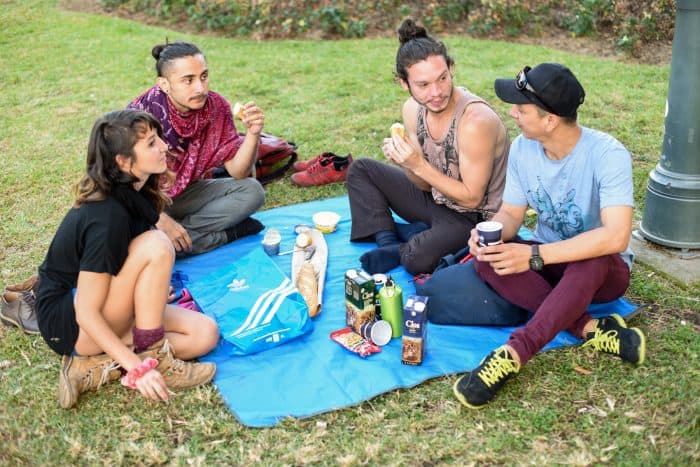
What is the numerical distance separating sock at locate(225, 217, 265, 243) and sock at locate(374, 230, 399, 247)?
916mm

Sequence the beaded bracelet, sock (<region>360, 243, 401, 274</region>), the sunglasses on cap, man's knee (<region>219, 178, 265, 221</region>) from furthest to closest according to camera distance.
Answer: man's knee (<region>219, 178, 265, 221</region>), sock (<region>360, 243, 401, 274</region>), the sunglasses on cap, the beaded bracelet

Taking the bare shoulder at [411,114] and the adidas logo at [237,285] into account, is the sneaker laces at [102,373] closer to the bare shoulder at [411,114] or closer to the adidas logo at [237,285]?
the adidas logo at [237,285]

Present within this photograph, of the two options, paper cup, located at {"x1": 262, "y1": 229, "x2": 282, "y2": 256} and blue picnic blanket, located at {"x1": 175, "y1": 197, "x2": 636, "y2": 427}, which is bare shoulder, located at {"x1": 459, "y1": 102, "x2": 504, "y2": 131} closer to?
blue picnic blanket, located at {"x1": 175, "y1": 197, "x2": 636, "y2": 427}

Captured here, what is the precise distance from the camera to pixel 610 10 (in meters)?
9.91

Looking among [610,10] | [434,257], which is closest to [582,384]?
[434,257]

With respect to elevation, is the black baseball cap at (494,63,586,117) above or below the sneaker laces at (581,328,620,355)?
above

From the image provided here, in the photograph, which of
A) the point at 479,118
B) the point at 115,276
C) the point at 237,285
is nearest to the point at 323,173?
the point at 237,285

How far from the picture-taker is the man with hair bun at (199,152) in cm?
465

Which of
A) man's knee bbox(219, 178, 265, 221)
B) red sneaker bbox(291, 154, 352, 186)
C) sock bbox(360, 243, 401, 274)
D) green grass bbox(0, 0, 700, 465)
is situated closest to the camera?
green grass bbox(0, 0, 700, 465)

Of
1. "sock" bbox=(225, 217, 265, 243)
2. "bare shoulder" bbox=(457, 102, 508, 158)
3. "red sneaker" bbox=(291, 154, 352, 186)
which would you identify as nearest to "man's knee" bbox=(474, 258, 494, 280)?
"bare shoulder" bbox=(457, 102, 508, 158)

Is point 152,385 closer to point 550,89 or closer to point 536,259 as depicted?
point 536,259

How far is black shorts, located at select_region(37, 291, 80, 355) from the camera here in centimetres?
344

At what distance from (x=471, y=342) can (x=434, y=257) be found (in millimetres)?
760

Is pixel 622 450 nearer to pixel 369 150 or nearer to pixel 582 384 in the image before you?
pixel 582 384
